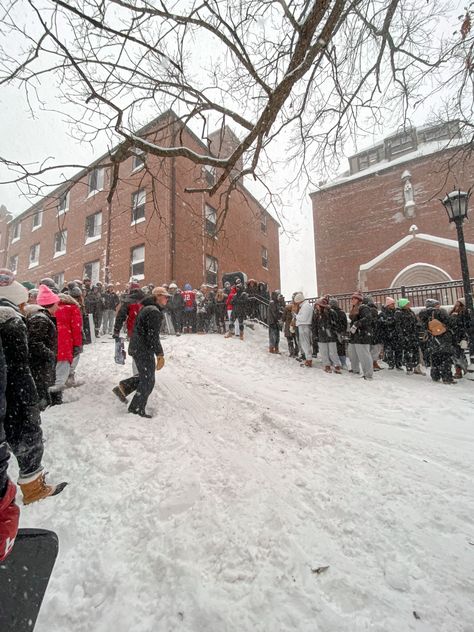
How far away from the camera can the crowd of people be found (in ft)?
6.03

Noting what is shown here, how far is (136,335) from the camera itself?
4.14 metres

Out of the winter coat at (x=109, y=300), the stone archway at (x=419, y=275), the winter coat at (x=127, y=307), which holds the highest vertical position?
the stone archway at (x=419, y=275)

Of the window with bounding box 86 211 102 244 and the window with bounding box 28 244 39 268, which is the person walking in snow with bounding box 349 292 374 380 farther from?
the window with bounding box 28 244 39 268

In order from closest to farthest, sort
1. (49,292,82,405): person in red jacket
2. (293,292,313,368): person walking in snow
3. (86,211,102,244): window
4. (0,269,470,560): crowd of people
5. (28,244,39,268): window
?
(0,269,470,560): crowd of people, (49,292,82,405): person in red jacket, (293,292,313,368): person walking in snow, (86,211,102,244): window, (28,244,39,268): window

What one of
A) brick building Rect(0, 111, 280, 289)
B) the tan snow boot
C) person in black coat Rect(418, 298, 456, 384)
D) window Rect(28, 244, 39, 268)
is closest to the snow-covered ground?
the tan snow boot

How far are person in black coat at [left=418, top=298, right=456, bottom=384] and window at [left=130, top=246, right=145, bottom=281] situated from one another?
13719mm

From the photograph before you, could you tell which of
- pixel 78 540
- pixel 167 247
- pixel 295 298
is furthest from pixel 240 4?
pixel 167 247

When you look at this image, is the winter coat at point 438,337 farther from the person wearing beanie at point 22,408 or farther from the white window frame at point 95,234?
the white window frame at point 95,234

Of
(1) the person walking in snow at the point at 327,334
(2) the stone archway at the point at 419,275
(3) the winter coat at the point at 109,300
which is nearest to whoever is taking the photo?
(1) the person walking in snow at the point at 327,334

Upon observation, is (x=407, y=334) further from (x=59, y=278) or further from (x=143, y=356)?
(x=59, y=278)

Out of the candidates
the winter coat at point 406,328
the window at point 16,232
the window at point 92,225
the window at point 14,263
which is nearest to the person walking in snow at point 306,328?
the winter coat at point 406,328

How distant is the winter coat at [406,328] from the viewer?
701 cm

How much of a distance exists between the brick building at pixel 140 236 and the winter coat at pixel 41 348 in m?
8.25

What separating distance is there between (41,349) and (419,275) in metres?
19.8
